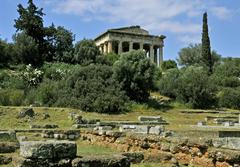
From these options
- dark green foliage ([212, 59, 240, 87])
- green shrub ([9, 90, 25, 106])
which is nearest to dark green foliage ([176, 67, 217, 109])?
dark green foliage ([212, 59, 240, 87])

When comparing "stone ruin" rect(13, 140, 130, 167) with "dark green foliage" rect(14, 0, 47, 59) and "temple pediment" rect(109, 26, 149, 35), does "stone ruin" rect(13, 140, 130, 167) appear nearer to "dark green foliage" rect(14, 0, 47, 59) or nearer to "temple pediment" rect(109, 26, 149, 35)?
"dark green foliage" rect(14, 0, 47, 59)

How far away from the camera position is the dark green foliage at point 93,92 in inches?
1449

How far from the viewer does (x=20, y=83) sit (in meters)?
44.1

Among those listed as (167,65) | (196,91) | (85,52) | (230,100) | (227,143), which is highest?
(85,52)

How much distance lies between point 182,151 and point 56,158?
4.47 m

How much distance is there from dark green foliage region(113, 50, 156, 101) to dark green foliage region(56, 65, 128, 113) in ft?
5.84

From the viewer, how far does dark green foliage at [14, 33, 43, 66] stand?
5538 centimetres

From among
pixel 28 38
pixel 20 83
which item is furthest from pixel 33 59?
pixel 20 83

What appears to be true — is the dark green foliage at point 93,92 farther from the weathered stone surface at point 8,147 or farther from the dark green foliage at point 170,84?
the weathered stone surface at point 8,147

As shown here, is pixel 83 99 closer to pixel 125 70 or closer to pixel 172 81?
pixel 125 70

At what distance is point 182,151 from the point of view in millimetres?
11469

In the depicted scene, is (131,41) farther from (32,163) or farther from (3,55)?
(32,163)

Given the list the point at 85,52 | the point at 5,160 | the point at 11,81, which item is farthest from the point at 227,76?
the point at 5,160

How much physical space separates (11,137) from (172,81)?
37.8m
